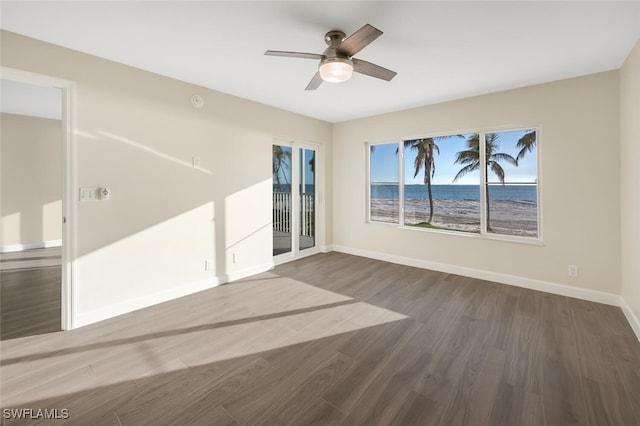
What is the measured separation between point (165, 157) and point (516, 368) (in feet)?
12.8

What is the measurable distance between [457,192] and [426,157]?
77 cm

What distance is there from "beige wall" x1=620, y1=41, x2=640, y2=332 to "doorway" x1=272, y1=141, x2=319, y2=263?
4.11 metres

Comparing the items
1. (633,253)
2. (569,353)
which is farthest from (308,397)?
(633,253)

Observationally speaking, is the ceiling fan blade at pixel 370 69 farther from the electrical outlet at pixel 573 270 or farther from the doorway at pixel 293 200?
the electrical outlet at pixel 573 270

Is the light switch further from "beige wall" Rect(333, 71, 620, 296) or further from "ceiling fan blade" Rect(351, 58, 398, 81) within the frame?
"beige wall" Rect(333, 71, 620, 296)

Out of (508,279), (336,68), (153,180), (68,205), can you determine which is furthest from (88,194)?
(508,279)

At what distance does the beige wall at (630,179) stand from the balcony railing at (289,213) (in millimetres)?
4177

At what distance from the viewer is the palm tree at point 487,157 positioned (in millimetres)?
3826

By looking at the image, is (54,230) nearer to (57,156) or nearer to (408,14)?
(57,156)

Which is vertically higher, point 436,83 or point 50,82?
point 436,83

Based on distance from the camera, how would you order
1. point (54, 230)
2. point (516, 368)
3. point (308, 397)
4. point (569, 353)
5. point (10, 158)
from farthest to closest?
point (54, 230), point (10, 158), point (569, 353), point (516, 368), point (308, 397)

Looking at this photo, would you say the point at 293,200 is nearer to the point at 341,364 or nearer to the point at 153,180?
the point at 153,180

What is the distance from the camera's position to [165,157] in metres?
3.24

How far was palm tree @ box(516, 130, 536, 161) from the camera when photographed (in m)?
3.58
